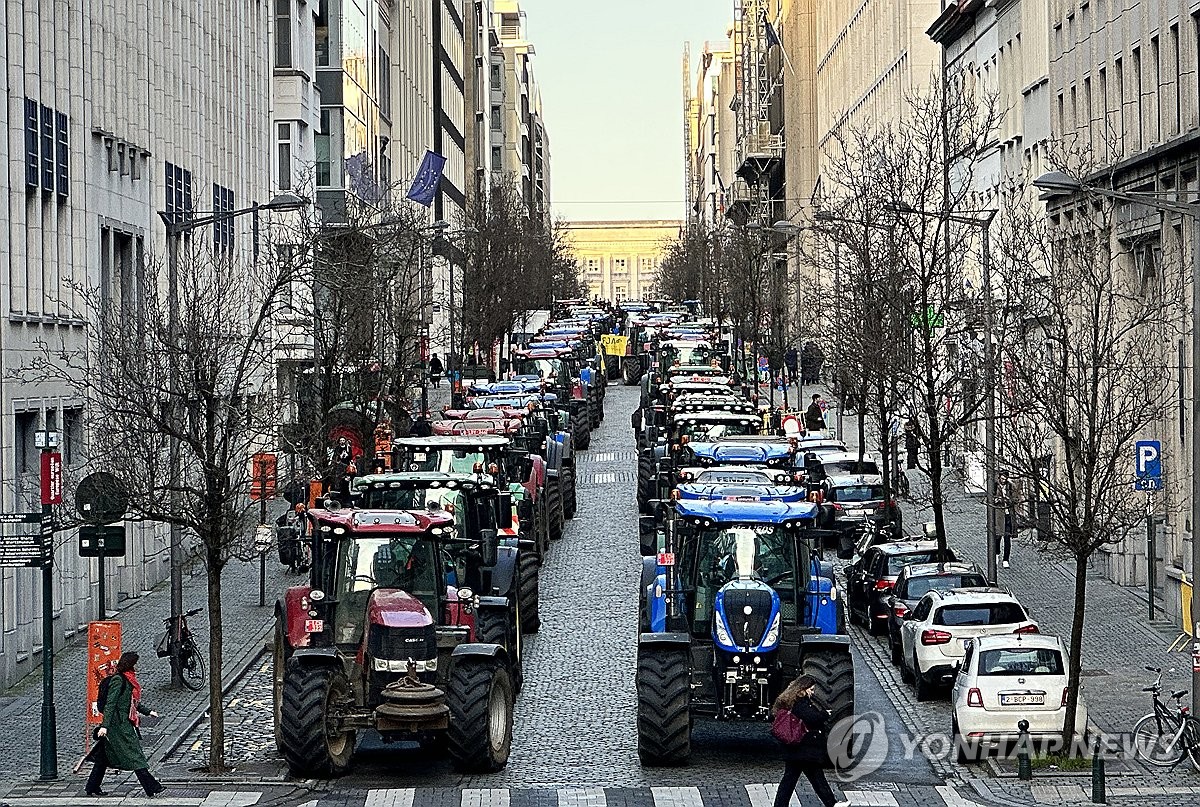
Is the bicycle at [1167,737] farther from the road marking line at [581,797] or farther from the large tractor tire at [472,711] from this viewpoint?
the large tractor tire at [472,711]

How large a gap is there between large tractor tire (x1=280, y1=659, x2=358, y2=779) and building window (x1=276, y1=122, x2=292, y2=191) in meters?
43.2

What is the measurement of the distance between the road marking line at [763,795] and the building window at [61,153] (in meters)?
17.9

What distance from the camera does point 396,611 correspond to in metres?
22.3

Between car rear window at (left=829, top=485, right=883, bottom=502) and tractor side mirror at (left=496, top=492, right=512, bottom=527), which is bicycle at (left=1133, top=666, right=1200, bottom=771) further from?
car rear window at (left=829, top=485, right=883, bottom=502)

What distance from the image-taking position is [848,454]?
5059 cm

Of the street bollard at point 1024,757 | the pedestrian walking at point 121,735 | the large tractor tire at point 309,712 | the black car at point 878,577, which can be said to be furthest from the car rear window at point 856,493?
the pedestrian walking at point 121,735

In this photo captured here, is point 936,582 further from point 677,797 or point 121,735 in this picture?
point 121,735

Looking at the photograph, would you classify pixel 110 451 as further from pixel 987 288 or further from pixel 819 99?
pixel 819 99

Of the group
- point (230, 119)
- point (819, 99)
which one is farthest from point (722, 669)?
point (819, 99)

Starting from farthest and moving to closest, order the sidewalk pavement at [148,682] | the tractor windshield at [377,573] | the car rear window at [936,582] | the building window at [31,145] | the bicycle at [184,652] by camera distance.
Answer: the building window at [31,145], the car rear window at [936,582], the bicycle at [184,652], the sidewalk pavement at [148,682], the tractor windshield at [377,573]

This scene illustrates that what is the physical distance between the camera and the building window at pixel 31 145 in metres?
32.7

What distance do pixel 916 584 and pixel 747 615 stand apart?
995cm

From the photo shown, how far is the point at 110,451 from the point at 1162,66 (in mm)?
19767

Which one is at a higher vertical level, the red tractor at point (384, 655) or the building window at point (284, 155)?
the building window at point (284, 155)
